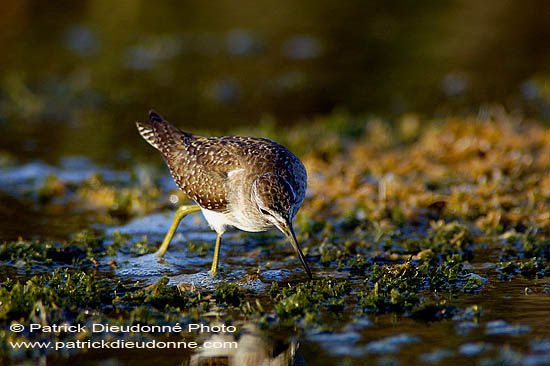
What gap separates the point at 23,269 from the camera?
7.51m

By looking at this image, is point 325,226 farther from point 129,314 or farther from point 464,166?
point 129,314

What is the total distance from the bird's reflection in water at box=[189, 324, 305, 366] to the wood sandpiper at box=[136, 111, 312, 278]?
4.48ft

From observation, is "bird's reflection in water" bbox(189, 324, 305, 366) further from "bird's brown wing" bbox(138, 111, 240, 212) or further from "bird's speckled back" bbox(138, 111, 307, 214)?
"bird's brown wing" bbox(138, 111, 240, 212)

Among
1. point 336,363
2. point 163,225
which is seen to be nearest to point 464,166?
point 163,225

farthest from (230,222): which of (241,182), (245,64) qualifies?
(245,64)

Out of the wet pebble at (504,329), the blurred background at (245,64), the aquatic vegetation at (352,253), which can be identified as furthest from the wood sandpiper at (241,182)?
the blurred background at (245,64)

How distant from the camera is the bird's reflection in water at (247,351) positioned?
210 inches

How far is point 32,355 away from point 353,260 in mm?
3485

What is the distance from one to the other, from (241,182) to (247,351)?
2.22 m

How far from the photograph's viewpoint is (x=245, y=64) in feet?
57.4

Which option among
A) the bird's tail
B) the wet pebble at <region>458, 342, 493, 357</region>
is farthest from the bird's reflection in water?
the bird's tail

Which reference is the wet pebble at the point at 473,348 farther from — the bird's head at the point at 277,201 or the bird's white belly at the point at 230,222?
the bird's white belly at the point at 230,222

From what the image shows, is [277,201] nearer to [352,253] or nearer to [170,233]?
[352,253]

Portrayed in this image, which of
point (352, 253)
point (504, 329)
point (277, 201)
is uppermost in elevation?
point (277, 201)
